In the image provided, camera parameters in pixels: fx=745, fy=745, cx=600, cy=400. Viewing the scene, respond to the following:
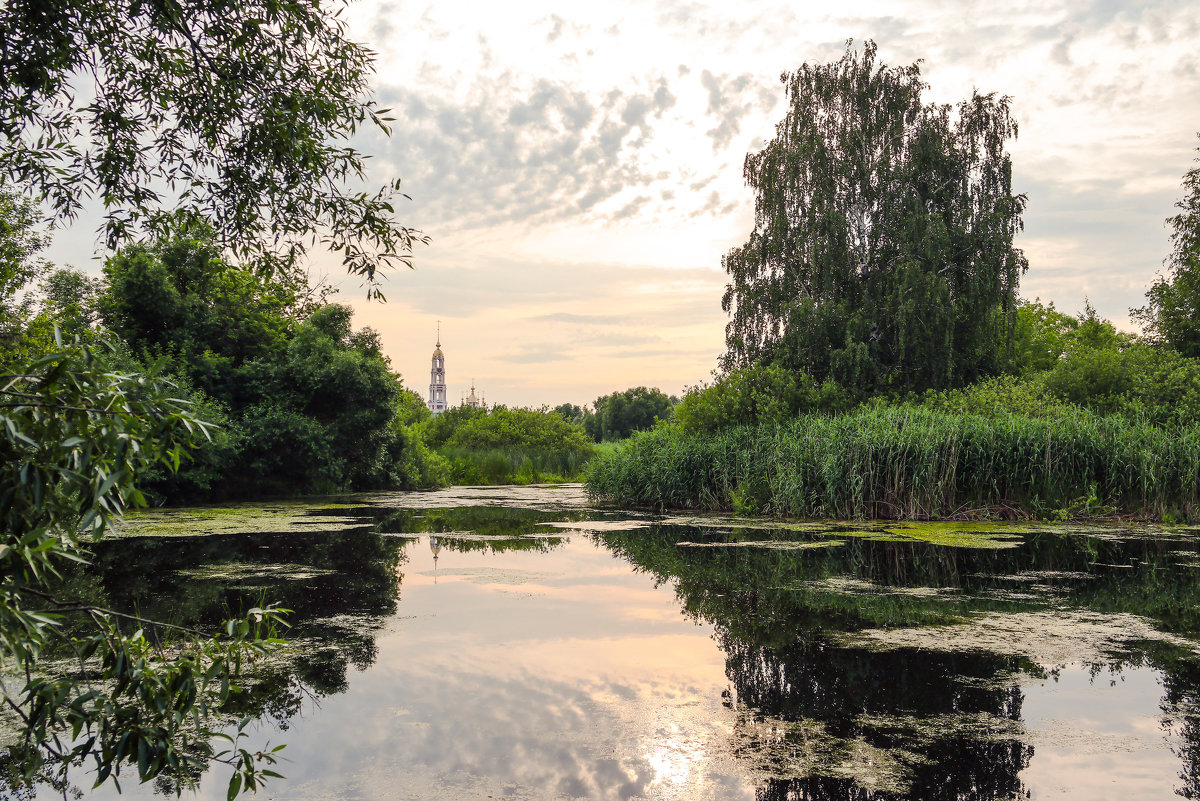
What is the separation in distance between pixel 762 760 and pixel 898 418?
39.3ft

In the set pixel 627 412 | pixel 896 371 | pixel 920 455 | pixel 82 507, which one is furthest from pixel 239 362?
pixel 627 412

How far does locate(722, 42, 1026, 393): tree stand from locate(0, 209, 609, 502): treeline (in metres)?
11.3

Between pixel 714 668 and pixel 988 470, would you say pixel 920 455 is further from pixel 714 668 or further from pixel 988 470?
pixel 714 668

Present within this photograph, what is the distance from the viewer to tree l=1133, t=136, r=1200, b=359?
93.2 ft

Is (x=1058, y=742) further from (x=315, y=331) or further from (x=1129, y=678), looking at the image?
(x=315, y=331)

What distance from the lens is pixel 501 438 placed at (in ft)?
108

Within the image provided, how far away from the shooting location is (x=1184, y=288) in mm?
28984

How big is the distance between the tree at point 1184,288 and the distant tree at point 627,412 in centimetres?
4911

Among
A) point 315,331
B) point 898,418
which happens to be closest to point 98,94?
point 898,418

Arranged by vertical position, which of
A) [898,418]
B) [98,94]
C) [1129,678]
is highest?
[98,94]

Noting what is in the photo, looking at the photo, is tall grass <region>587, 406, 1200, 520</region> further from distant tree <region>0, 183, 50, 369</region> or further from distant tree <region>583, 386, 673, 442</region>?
distant tree <region>583, 386, 673, 442</region>

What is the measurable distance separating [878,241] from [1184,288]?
15.6m

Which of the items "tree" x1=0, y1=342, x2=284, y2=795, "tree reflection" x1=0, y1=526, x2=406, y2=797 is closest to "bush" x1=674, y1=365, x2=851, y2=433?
"tree reflection" x1=0, y1=526, x2=406, y2=797

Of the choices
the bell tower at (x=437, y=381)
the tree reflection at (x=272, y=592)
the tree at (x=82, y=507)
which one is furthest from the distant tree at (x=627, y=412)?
the tree at (x=82, y=507)
